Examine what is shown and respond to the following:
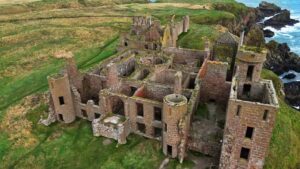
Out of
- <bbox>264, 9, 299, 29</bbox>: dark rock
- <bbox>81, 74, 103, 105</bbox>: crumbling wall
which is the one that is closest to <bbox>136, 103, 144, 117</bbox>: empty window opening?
<bbox>81, 74, 103, 105</bbox>: crumbling wall

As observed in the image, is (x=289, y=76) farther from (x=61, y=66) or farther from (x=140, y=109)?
(x=61, y=66)

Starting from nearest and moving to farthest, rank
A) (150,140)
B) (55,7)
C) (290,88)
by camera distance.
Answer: (150,140)
(290,88)
(55,7)

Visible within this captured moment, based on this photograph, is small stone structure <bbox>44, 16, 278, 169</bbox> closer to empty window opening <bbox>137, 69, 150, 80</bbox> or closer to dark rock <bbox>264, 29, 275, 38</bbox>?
empty window opening <bbox>137, 69, 150, 80</bbox>

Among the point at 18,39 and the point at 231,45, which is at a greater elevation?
the point at 231,45

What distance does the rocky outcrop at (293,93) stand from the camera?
67.5 meters

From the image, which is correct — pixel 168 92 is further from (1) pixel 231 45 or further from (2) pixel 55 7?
(2) pixel 55 7

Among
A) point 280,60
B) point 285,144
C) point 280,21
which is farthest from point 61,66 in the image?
point 280,21

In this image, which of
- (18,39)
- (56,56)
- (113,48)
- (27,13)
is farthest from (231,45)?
(27,13)

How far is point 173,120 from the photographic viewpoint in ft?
116

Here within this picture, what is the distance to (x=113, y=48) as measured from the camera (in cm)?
7806

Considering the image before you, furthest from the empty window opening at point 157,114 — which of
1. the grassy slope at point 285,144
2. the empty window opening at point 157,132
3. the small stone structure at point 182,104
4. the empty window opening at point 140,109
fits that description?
the grassy slope at point 285,144

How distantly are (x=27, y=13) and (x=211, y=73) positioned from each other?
96.2 meters

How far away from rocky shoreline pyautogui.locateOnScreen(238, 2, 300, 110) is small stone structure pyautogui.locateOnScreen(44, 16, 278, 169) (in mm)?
25634

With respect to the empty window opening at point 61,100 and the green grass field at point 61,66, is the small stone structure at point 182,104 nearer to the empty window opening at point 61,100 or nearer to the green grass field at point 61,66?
the empty window opening at point 61,100
